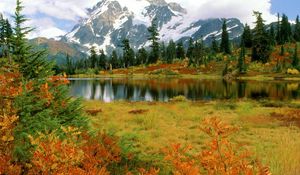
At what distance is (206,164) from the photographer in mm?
5629

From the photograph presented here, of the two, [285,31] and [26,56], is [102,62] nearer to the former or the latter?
[285,31]

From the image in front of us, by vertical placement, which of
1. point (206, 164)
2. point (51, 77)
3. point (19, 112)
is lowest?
point (206, 164)

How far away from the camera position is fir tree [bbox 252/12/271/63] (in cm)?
11419

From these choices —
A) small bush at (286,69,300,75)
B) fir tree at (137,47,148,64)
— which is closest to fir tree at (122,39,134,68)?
fir tree at (137,47,148,64)

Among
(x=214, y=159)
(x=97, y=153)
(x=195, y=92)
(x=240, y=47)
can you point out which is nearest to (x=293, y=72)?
(x=240, y=47)

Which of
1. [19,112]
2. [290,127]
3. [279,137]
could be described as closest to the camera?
[19,112]

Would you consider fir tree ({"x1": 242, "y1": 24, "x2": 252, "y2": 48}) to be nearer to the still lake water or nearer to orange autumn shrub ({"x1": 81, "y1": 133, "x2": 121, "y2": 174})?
the still lake water

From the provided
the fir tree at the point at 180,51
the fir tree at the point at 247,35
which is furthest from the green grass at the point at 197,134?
the fir tree at the point at 180,51

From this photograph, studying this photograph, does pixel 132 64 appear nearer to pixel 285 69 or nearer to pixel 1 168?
pixel 285 69

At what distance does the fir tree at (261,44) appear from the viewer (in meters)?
114

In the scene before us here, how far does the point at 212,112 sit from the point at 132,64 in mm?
143416

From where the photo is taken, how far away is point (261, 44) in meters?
115

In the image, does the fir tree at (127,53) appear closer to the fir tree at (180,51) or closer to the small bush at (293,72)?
the fir tree at (180,51)

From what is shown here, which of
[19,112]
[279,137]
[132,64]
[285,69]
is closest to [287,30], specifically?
[285,69]
